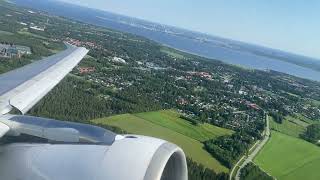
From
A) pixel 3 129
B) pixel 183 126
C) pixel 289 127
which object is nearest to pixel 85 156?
pixel 3 129

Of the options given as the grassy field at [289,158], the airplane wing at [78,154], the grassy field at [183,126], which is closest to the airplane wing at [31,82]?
the airplane wing at [78,154]

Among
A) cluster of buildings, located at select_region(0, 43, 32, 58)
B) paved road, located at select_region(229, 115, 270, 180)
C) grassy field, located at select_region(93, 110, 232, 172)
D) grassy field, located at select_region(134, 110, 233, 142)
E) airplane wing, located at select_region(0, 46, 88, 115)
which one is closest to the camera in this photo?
airplane wing, located at select_region(0, 46, 88, 115)

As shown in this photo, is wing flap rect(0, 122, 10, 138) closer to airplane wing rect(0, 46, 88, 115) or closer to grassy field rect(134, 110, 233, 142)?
airplane wing rect(0, 46, 88, 115)

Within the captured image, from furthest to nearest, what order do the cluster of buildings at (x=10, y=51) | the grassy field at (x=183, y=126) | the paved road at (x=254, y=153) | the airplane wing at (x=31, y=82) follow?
the cluster of buildings at (x=10, y=51)
the grassy field at (x=183, y=126)
the paved road at (x=254, y=153)
the airplane wing at (x=31, y=82)

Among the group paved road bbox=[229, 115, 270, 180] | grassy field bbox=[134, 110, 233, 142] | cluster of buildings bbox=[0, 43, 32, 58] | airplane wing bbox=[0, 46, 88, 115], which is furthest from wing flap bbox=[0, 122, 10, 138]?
cluster of buildings bbox=[0, 43, 32, 58]

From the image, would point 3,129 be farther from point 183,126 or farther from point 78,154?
point 183,126

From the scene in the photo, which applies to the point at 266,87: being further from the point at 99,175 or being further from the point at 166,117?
the point at 99,175

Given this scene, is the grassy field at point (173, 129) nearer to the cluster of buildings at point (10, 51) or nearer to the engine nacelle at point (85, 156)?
the cluster of buildings at point (10, 51)
